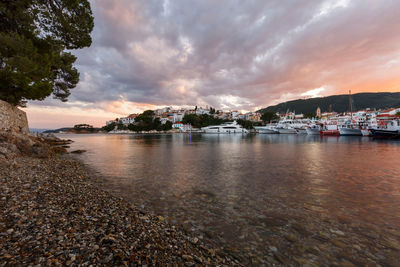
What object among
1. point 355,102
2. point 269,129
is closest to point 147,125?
point 269,129

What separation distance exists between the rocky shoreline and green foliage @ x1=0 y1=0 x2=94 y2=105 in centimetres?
1117

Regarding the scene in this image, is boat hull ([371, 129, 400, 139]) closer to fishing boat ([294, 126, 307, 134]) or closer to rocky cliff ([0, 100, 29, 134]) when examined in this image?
fishing boat ([294, 126, 307, 134])

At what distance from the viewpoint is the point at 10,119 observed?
18.2 metres

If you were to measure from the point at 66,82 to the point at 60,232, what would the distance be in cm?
2281

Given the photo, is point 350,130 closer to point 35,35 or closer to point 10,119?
point 35,35

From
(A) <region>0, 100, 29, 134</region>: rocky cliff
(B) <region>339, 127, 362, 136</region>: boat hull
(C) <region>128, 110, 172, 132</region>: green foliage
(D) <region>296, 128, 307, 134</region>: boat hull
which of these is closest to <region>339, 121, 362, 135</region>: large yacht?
(B) <region>339, 127, 362, 136</region>: boat hull

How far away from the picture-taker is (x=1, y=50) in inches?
410

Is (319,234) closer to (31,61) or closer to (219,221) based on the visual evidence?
(219,221)

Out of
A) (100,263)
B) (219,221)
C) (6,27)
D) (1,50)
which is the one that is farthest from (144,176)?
(6,27)

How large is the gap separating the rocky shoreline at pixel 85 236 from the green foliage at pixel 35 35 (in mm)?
11170

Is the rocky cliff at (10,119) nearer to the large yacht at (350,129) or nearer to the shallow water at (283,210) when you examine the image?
the shallow water at (283,210)

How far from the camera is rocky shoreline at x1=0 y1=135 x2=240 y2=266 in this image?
2.29 metres

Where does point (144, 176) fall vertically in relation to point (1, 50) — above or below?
below

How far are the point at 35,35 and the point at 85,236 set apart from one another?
17365 millimetres
